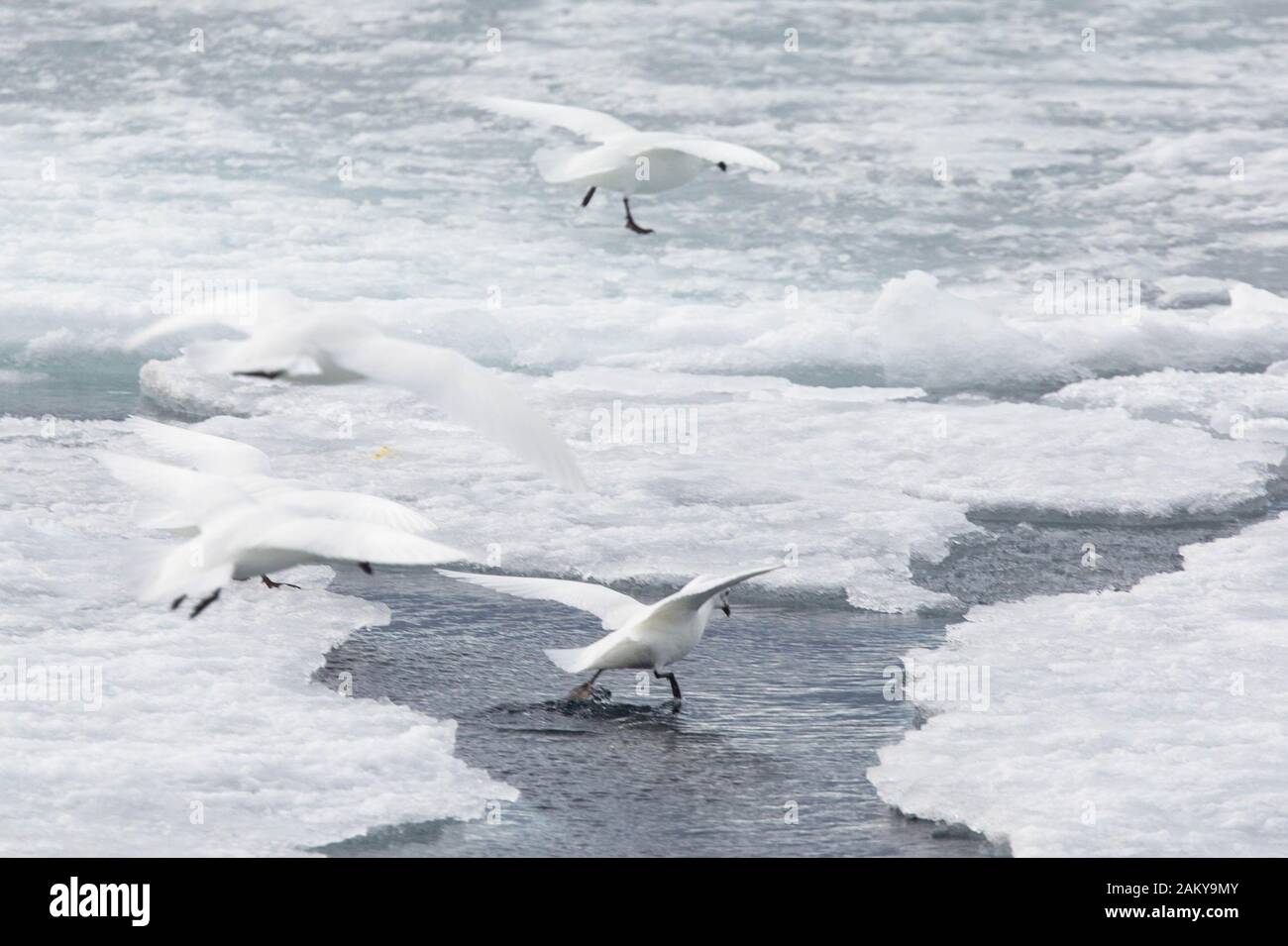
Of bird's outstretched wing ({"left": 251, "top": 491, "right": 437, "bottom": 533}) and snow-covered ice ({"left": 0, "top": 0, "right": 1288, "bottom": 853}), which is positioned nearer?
bird's outstretched wing ({"left": 251, "top": 491, "right": 437, "bottom": 533})

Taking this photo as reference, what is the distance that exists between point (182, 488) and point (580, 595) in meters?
1.27

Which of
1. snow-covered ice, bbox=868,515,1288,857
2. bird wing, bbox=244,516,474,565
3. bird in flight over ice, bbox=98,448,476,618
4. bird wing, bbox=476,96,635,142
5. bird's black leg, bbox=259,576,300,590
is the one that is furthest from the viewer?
bird wing, bbox=476,96,635,142

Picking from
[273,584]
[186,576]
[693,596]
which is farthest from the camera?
[273,584]

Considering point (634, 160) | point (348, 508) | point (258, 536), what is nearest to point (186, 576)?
point (258, 536)

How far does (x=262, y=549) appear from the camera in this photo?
4426mm

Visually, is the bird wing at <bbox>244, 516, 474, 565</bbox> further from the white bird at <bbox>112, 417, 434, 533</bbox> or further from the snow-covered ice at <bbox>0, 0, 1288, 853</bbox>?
the snow-covered ice at <bbox>0, 0, 1288, 853</bbox>

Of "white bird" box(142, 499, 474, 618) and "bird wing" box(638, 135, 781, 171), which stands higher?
"bird wing" box(638, 135, 781, 171)

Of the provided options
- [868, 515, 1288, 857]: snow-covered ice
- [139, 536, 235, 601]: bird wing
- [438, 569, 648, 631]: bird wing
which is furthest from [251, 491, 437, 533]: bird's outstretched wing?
[868, 515, 1288, 857]: snow-covered ice

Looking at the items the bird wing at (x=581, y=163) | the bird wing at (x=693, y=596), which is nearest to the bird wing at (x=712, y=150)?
the bird wing at (x=581, y=163)

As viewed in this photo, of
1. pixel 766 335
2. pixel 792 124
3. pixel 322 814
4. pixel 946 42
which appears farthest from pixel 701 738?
pixel 946 42

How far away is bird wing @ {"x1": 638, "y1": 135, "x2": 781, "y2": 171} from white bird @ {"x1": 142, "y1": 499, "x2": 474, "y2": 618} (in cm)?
180

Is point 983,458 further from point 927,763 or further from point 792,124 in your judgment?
point 792,124

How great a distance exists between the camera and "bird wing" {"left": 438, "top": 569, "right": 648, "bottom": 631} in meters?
5.47

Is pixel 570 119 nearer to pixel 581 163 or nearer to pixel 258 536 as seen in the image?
pixel 581 163
